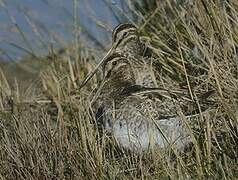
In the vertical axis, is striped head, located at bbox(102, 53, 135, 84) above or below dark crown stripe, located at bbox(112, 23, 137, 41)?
below

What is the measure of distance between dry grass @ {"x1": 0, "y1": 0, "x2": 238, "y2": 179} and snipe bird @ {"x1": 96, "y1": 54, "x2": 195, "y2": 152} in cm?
6

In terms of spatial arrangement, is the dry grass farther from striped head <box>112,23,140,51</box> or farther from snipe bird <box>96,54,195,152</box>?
striped head <box>112,23,140,51</box>

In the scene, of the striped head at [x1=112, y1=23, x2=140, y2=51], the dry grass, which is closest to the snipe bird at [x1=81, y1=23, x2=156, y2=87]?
the striped head at [x1=112, y1=23, x2=140, y2=51]

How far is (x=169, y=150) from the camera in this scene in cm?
372

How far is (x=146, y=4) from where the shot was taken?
5.89 m

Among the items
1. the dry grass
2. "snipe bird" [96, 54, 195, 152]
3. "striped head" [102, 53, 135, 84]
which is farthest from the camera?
"striped head" [102, 53, 135, 84]

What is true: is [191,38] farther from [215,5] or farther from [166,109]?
[166,109]

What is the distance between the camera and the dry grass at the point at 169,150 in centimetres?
367

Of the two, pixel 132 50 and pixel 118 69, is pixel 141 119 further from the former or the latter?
pixel 132 50

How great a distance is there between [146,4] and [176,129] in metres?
2.11

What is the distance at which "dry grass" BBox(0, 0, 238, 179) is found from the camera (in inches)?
144

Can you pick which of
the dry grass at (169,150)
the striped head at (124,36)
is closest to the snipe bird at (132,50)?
the striped head at (124,36)

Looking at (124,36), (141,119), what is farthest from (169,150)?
(124,36)

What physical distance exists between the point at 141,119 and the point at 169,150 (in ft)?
1.21
